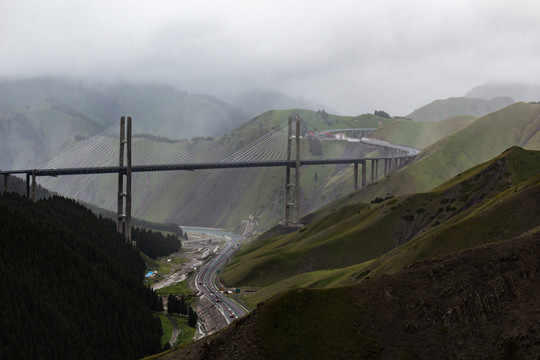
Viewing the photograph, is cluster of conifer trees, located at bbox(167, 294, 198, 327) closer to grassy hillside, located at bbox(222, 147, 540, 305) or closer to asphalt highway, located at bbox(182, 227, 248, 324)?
asphalt highway, located at bbox(182, 227, 248, 324)

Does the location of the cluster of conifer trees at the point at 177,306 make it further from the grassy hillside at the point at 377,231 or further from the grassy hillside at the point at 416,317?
the grassy hillside at the point at 416,317

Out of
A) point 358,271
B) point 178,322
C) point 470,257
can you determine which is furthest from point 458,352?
point 178,322

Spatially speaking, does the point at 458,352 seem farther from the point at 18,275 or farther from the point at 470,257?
the point at 18,275

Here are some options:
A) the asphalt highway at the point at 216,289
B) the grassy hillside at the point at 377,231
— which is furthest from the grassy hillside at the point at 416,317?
the asphalt highway at the point at 216,289

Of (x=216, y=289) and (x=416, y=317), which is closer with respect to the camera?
(x=416, y=317)

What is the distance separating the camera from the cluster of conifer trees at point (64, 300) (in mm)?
95312

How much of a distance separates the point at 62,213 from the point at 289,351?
12103 centimetres

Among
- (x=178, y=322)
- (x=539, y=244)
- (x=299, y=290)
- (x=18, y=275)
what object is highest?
(x=539, y=244)

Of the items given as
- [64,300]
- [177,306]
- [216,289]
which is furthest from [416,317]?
[216,289]

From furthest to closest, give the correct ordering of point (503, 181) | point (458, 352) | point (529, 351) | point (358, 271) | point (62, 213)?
point (62, 213) → point (503, 181) → point (358, 271) → point (458, 352) → point (529, 351)

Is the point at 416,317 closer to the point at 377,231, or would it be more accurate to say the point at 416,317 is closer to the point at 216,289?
the point at 377,231

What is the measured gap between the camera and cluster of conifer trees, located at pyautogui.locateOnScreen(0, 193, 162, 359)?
95312mm

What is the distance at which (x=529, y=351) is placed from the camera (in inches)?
1880

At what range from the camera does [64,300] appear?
107m
